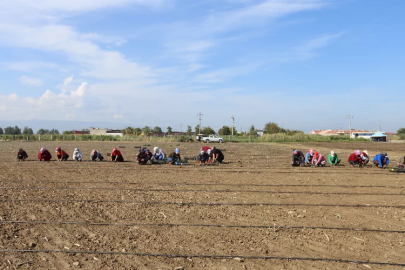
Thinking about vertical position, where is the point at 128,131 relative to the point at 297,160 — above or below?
above

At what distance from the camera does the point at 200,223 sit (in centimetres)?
647

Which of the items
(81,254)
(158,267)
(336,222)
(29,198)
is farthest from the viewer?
(29,198)

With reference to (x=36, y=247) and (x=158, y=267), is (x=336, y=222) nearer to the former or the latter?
(x=158, y=267)

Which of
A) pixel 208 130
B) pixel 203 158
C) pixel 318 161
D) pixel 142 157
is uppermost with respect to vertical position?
pixel 208 130

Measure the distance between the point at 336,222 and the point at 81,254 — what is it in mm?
4698

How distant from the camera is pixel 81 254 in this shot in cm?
508

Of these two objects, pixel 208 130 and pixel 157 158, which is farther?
pixel 208 130

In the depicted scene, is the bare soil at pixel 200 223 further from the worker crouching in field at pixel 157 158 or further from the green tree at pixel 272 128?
the green tree at pixel 272 128

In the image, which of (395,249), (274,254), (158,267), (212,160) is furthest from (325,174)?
(158,267)

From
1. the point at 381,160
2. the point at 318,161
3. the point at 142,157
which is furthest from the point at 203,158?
the point at 381,160

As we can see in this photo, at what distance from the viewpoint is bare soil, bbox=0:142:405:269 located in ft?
16.2

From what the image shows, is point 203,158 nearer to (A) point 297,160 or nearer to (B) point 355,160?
(A) point 297,160

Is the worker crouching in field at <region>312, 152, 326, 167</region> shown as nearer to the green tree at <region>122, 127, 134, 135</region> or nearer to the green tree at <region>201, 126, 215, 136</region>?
the green tree at <region>122, 127, 134, 135</region>

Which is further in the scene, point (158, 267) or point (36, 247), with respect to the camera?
point (36, 247)
